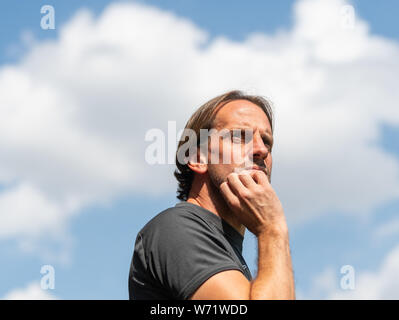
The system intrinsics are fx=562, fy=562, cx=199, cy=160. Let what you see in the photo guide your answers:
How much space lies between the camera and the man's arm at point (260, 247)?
3713 millimetres

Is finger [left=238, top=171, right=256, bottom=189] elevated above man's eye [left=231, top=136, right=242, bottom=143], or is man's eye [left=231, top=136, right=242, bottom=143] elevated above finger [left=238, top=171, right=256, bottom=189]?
man's eye [left=231, top=136, right=242, bottom=143]

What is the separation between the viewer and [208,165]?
17.4 ft

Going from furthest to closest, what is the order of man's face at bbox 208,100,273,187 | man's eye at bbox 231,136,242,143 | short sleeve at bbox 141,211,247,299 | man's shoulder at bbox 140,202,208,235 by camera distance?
1. man's eye at bbox 231,136,242,143
2. man's face at bbox 208,100,273,187
3. man's shoulder at bbox 140,202,208,235
4. short sleeve at bbox 141,211,247,299

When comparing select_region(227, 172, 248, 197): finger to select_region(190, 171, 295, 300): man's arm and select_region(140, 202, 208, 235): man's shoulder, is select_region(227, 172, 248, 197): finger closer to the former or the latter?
select_region(190, 171, 295, 300): man's arm

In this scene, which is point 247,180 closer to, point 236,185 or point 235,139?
point 236,185

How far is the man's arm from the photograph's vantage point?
12.2 feet

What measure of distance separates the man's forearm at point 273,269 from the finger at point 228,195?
1.31ft

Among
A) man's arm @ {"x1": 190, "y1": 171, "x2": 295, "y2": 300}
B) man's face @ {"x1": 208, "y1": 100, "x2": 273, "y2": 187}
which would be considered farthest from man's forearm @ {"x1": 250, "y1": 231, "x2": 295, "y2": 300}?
man's face @ {"x1": 208, "y1": 100, "x2": 273, "y2": 187}

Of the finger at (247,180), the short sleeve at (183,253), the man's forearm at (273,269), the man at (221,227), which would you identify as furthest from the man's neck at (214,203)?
the man's forearm at (273,269)

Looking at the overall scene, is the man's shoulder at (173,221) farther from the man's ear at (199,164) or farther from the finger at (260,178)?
the man's ear at (199,164)

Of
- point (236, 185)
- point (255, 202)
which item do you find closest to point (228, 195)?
point (236, 185)
